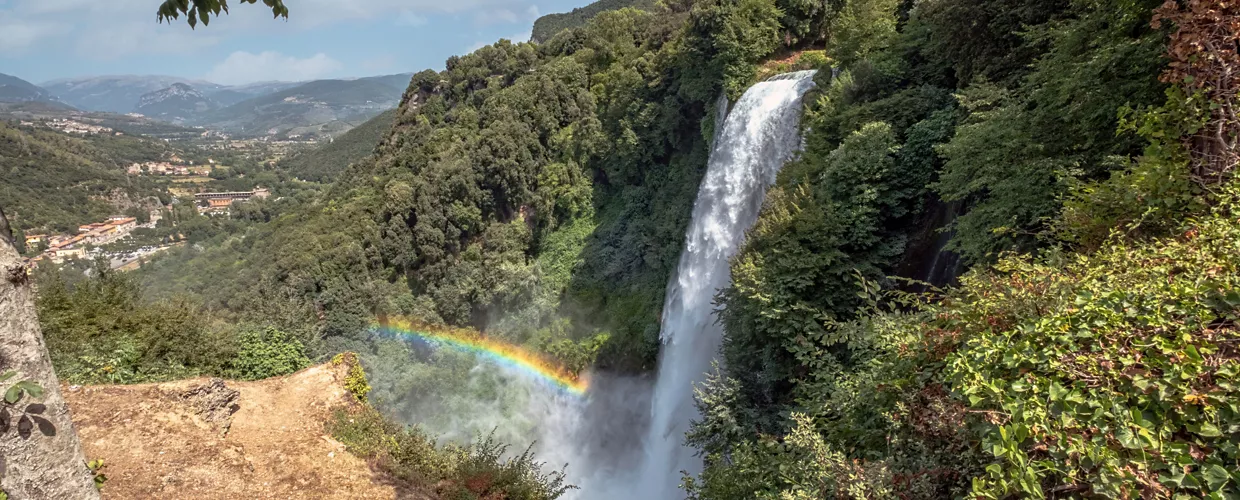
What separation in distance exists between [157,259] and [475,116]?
44.6m

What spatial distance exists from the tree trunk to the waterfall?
585 inches

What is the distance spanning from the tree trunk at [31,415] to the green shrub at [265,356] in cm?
835

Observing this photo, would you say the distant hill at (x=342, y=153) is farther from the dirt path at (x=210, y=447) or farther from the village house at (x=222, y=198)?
the dirt path at (x=210, y=447)

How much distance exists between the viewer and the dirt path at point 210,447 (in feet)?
19.2

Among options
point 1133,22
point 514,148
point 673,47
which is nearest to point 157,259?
point 514,148

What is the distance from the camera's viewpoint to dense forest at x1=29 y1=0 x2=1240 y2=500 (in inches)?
102

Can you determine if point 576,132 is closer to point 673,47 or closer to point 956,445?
point 673,47

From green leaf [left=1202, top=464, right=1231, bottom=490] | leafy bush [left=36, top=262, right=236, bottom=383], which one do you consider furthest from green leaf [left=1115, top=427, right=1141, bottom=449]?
leafy bush [left=36, top=262, right=236, bottom=383]

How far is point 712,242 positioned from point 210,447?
15.3 m

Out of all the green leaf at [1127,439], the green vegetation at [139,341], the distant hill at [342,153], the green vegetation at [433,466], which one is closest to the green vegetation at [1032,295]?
the green leaf at [1127,439]

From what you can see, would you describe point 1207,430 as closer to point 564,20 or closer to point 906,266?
point 906,266

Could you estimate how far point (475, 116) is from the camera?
38188mm

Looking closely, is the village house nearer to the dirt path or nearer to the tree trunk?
the dirt path

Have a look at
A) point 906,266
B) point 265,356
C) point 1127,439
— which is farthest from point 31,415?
point 906,266
